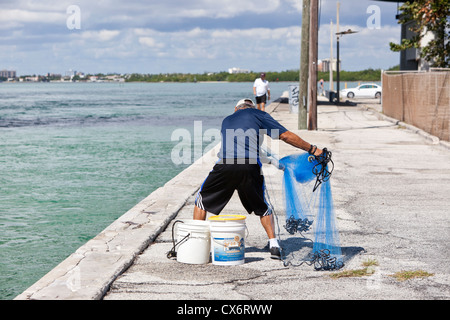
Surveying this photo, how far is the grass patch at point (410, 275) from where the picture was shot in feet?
20.6

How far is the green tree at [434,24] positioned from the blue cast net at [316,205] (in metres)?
20.4

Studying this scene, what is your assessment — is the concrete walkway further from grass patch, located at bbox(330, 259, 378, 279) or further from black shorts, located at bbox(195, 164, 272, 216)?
black shorts, located at bbox(195, 164, 272, 216)

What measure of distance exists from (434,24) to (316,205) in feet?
73.5

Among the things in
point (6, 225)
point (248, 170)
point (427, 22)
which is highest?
point (427, 22)

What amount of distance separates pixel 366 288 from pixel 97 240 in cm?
320

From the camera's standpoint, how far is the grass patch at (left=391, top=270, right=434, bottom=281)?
20.6 ft

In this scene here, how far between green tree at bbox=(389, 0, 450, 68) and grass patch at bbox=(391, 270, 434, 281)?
21.2 meters

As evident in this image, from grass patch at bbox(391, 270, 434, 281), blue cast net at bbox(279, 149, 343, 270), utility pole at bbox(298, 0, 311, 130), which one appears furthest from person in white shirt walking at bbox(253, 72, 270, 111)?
grass patch at bbox(391, 270, 434, 281)

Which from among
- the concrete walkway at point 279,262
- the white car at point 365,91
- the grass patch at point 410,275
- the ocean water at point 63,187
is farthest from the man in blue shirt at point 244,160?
the white car at point 365,91

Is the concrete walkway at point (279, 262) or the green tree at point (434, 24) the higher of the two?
the green tree at point (434, 24)

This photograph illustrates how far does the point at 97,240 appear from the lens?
25.0 feet

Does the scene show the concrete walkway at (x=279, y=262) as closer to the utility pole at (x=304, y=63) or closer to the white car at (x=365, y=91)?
the utility pole at (x=304, y=63)
